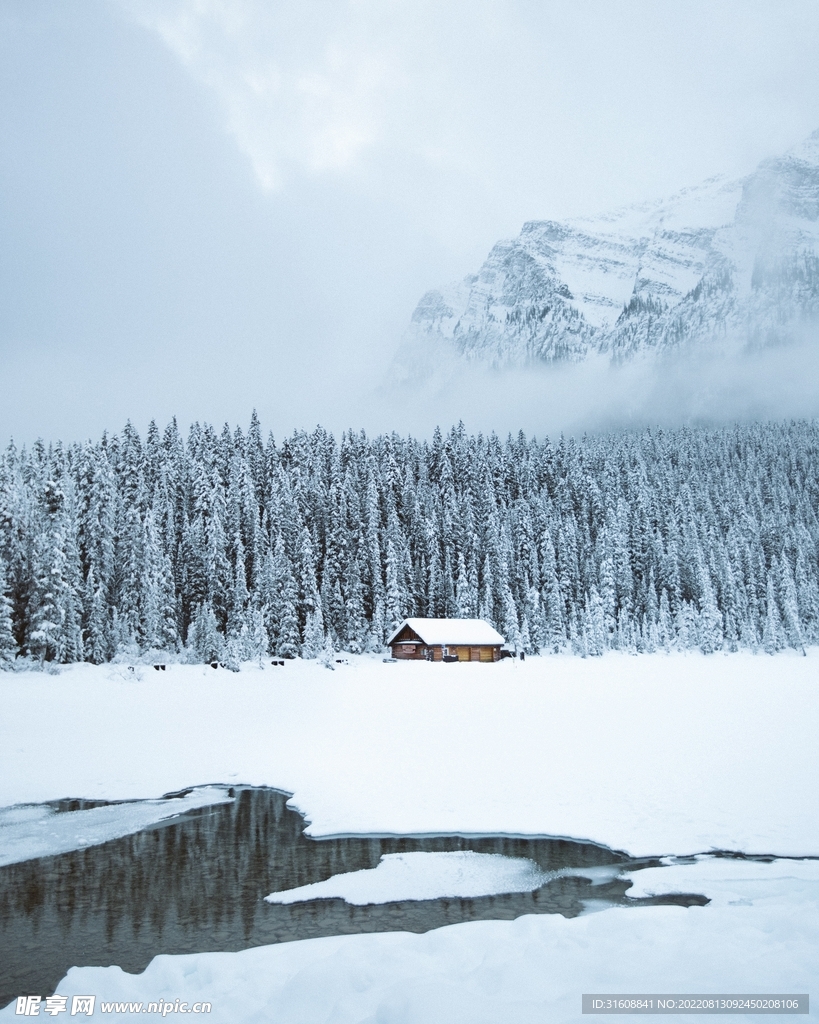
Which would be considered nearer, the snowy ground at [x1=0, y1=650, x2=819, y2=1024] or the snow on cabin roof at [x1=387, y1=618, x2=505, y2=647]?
the snowy ground at [x1=0, y1=650, x2=819, y2=1024]

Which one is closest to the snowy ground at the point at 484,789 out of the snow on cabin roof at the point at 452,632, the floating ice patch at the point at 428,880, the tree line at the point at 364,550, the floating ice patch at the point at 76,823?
the floating ice patch at the point at 428,880

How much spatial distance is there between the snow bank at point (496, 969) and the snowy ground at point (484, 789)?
3cm

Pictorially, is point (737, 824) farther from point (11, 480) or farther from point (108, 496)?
point (108, 496)

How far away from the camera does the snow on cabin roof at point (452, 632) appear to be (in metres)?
67.4

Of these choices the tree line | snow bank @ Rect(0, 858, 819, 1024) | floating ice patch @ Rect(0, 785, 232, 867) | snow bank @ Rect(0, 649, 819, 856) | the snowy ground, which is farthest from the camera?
the tree line

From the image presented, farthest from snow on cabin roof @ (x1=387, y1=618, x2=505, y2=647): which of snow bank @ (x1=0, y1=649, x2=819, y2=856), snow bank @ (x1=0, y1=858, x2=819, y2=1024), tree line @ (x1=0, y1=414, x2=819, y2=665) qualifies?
snow bank @ (x1=0, y1=858, x2=819, y2=1024)

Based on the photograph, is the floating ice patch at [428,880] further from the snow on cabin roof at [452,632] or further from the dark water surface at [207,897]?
the snow on cabin roof at [452,632]

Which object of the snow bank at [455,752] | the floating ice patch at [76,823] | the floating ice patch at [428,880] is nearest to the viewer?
the floating ice patch at [428,880]

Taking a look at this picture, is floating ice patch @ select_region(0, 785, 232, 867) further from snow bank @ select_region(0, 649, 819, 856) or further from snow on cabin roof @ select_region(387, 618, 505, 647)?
snow on cabin roof @ select_region(387, 618, 505, 647)

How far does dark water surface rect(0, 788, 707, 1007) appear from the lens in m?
10.1

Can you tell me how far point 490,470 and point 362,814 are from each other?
92717 mm

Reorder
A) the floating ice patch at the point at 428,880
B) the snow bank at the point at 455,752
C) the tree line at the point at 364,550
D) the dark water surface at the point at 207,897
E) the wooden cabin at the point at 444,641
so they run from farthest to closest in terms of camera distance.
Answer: the wooden cabin at the point at 444,641, the tree line at the point at 364,550, the snow bank at the point at 455,752, the floating ice patch at the point at 428,880, the dark water surface at the point at 207,897

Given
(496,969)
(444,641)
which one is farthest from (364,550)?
(496,969)

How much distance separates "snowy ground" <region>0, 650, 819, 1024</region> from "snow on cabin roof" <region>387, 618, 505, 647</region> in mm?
18753
